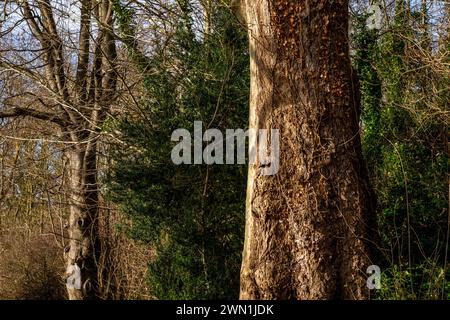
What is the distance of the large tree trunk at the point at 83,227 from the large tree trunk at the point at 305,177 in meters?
6.21

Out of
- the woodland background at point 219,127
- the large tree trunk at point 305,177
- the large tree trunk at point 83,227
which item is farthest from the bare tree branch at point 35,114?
the large tree trunk at point 305,177

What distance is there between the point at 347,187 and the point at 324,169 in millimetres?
304

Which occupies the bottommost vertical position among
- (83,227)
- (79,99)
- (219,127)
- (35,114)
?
(83,227)

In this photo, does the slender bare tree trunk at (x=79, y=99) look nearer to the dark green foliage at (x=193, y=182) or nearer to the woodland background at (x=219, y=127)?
the woodland background at (x=219, y=127)

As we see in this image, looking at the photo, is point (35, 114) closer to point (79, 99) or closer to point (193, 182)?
point (79, 99)

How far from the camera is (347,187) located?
257 inches

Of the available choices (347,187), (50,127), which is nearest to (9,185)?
(50,127)

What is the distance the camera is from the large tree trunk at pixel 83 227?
39.7 feet

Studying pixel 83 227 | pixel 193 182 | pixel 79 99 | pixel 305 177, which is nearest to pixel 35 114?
pixel 79 99

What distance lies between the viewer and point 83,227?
40.7 feet

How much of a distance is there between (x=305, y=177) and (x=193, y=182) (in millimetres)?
2543

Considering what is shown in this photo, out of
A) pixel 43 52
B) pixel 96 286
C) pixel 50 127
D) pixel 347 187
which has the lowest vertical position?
pixel 96 286

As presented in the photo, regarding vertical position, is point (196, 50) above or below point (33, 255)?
above
